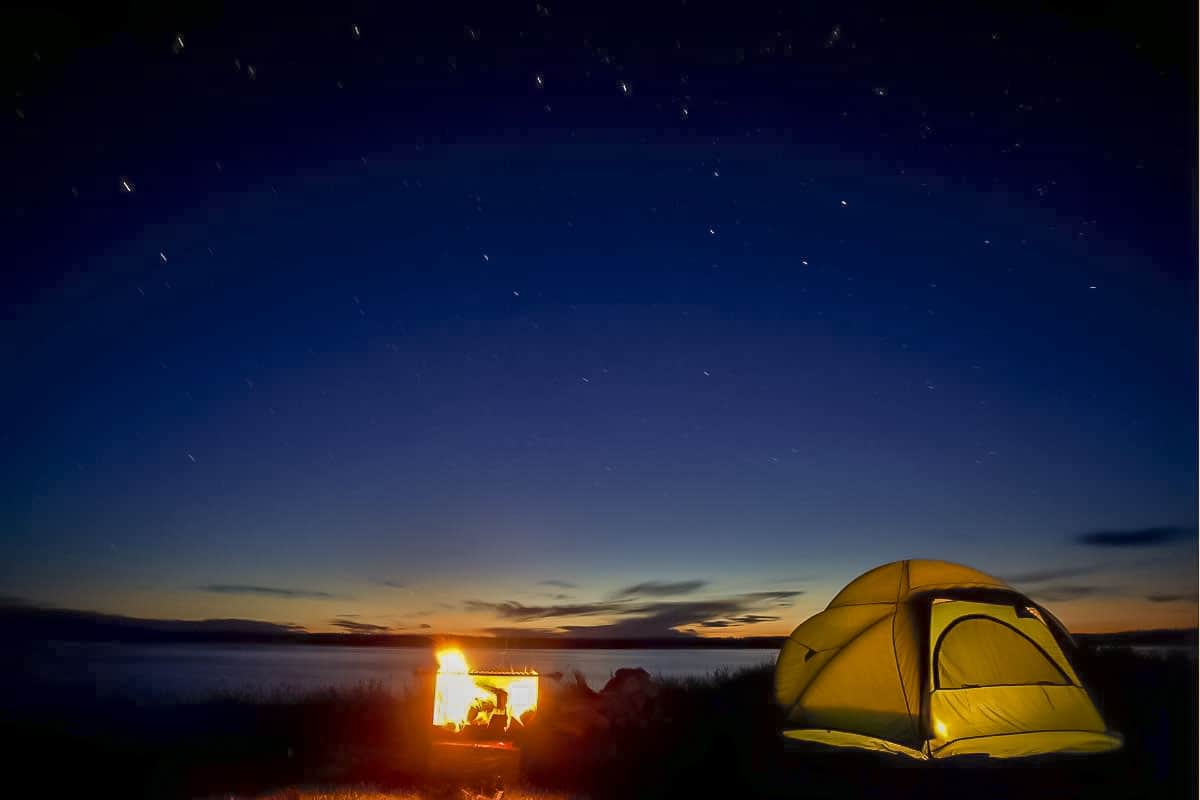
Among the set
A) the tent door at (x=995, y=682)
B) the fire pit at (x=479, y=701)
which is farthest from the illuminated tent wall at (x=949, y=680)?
the fire pit at (x=479, y=701)

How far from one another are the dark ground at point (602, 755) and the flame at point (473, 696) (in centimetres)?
43

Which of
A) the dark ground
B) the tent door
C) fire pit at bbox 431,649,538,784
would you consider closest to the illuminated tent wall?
the tent door

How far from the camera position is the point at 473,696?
7.84 meters

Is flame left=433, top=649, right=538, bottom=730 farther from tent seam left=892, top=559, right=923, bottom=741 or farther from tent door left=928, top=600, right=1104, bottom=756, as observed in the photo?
tent door left=928, top=600, right=1104, bottom=756

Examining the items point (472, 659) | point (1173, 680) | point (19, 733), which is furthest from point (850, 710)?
point (19, 733)

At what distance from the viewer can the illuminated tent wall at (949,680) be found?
855cm

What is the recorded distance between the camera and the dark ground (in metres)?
7.84

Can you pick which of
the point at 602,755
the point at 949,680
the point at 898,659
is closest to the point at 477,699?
the point at 602,755

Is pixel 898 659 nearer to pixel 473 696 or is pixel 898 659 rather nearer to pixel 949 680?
pixel 949 680

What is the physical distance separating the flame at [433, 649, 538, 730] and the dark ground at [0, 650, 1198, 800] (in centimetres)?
43

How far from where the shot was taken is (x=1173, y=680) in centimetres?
1270

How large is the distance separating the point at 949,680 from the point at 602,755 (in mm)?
3922

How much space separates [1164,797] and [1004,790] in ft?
4.11

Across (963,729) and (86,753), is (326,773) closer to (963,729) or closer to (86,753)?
(86,753)
